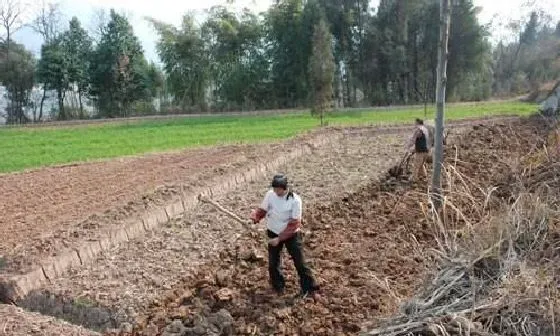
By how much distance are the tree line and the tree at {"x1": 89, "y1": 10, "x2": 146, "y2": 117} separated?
0.21ft

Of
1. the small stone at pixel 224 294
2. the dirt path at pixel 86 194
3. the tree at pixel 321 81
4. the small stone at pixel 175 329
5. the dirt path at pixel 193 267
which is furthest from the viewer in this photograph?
the tree at pixel 321 81

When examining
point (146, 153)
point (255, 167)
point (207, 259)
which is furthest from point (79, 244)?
point (146, 153)

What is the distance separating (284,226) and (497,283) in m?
2.01

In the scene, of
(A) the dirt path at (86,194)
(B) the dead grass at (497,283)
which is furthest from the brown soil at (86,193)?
(B) the dead grass at (497,283)

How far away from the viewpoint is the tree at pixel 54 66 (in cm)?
3303

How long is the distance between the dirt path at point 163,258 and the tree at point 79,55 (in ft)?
87.8

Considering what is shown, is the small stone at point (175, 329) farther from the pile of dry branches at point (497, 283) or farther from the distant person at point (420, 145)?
the distant person at point (420, 145)

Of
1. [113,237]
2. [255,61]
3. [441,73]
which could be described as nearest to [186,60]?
[255,61]

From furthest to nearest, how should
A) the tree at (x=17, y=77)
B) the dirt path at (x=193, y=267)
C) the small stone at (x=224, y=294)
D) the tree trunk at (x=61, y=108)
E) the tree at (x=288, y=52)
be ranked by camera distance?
1. the tree trunk at (x=61, y=108)
2. the tree at (x=288, y=52)
3. the tree at (x=17, y=77)
4. the dirt path at (x=193, y=267)
5. the small stone at (x=224, y=294)

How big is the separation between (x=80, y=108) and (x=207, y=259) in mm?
31099

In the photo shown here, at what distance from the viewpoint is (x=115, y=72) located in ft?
110

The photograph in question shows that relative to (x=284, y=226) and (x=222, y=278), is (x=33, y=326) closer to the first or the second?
(x=222, y=278)

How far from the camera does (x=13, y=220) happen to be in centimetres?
950

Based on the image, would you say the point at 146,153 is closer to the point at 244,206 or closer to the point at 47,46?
the point at 244,206
